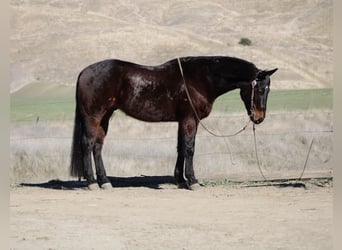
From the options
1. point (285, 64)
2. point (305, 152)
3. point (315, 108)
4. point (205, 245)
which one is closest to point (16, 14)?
point (285, 64)

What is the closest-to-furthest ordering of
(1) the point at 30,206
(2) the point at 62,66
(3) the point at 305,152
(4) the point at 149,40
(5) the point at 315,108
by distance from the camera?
1. (1) the point at 30,206
2. (3) the point at 305,152
3. (5) the point at 315,108
4. (2) the point at 62,66
5. (4) the point at 149,40

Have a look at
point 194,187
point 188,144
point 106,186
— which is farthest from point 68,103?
point 194,187

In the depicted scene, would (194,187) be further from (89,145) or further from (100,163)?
(89,145)

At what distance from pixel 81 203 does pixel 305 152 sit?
6042mm

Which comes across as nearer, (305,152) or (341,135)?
(341,135)

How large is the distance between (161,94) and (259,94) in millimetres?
1562

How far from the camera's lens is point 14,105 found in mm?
21562

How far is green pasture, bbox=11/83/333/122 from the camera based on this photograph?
17.9 metres

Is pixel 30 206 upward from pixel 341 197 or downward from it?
downward

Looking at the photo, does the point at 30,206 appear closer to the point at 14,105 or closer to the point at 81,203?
the point at 81,203

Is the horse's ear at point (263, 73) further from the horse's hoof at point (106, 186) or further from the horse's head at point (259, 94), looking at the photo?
the horse's hoof at point (106, 186)

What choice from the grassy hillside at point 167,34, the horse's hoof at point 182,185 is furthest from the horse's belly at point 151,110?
the grassy hillside at point 167,34

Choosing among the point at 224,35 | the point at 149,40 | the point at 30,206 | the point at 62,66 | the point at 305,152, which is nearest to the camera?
the point at 30,206

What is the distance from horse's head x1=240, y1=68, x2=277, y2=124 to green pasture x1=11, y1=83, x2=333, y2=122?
21.1 ft
